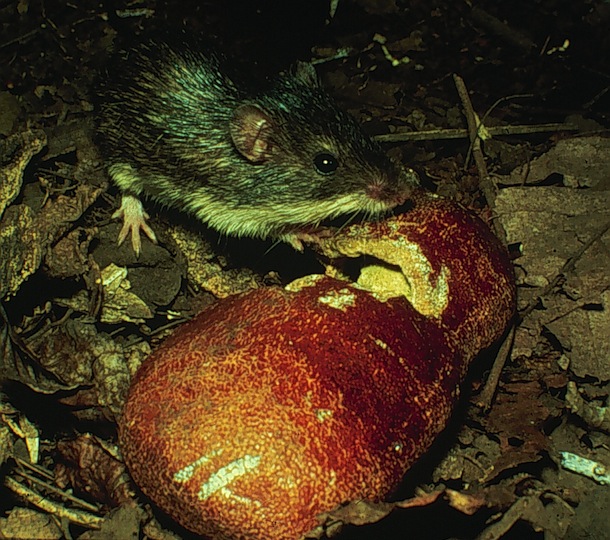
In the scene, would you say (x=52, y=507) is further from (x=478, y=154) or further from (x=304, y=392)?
(x=478, y=154)

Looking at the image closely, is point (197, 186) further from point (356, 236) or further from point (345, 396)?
point (345, 396)

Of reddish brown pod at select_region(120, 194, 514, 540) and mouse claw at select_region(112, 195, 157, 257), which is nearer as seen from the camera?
reddish brown pod at select_region(120, 194, 514, 540)

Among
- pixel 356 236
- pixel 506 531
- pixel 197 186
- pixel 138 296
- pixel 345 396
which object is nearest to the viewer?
pixel 345 396

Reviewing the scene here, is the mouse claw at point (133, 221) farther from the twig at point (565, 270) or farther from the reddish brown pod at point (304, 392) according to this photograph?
the twig at point (565, 270)

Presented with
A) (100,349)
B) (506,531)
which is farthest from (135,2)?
(506,531)

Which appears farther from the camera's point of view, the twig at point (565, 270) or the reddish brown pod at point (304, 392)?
the twig at point (565, 270)

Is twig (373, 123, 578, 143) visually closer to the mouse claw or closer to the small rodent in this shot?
the small rodent

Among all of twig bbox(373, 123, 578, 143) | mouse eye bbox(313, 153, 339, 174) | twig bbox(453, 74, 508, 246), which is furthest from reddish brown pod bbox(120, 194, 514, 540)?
twig bbox(373, 123, 578, 143)

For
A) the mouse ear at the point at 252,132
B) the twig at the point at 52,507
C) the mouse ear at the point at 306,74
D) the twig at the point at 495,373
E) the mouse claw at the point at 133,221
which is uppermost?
the mouse ear at the point at 306,74

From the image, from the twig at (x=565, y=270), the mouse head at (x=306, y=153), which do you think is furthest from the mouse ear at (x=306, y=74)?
the twig at (x=565, y=270)
